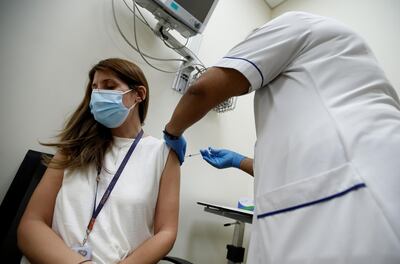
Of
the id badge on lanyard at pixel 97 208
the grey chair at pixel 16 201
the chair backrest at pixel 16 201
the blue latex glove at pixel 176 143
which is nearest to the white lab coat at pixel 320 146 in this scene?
the blue latex glove at pixel 176 143

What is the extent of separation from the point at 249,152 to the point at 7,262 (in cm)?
187

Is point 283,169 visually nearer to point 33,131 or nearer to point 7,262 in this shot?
point 7,262

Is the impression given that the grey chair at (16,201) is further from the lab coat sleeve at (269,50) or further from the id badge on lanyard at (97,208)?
the lab coat sleeve at (269,50)

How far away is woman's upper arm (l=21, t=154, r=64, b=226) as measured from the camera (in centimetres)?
87

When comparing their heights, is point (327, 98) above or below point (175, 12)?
below

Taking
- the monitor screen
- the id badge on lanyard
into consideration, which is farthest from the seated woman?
the monitor screen

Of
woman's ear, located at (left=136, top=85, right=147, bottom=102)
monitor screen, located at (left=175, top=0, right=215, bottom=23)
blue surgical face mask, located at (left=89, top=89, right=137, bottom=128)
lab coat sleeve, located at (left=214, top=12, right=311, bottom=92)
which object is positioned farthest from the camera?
monitor screen, located at (left=175, top=0, right=215, bottom=23)

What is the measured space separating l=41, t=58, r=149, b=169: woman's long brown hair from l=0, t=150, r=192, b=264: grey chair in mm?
75

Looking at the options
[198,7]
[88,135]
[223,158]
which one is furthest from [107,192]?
[198,7]

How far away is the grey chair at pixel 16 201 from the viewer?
0.93 metres

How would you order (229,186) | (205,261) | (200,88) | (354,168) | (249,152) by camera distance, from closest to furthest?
(354,168), (200,88), (205,261), (229,186), (249,152)

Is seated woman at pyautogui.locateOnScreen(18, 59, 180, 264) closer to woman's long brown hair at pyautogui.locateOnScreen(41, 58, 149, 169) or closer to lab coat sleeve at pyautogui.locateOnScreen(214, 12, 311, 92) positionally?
woman's long brown hair at pyautogui.locateOnScreen(41, 58, 149, 169)

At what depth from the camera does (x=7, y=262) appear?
914 millimetres

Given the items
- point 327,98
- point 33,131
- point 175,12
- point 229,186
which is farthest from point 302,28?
point 229,186
